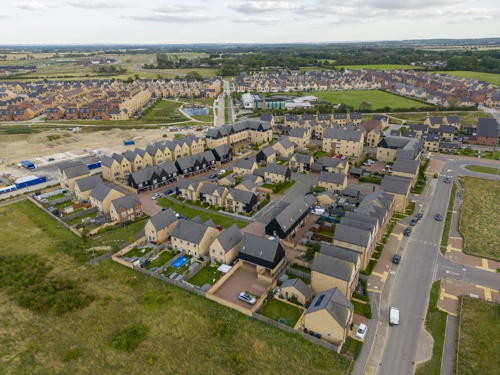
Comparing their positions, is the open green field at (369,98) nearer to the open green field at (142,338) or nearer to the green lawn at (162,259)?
the green lawn at (162,259)

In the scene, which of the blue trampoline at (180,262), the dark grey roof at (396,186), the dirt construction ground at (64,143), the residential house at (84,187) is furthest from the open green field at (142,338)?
the dirt construction ground at (64,143)

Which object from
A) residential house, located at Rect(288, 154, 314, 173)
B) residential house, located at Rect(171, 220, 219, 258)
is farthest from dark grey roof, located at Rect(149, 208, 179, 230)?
residential house, located at Rect(288, 154, 314, 173)

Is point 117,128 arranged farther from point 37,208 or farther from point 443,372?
point 443,372

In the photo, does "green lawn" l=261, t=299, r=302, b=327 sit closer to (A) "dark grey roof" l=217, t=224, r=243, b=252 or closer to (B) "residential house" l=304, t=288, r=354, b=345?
(B) "residential house" l=304, t=288, r=354, b=345

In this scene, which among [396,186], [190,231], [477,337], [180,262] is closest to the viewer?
[477,337]

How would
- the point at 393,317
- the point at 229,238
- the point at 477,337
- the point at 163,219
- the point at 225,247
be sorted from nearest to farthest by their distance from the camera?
the point at 477,337 < the point at 393,317 < the point at 225,247 < the point at 229,238 < the point at 163,219

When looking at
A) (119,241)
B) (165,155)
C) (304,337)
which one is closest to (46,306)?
(119,241)

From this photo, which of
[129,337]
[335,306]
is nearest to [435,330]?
[335,306]

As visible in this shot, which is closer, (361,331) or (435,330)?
(361,331)

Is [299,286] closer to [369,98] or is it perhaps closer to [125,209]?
[125,209]
